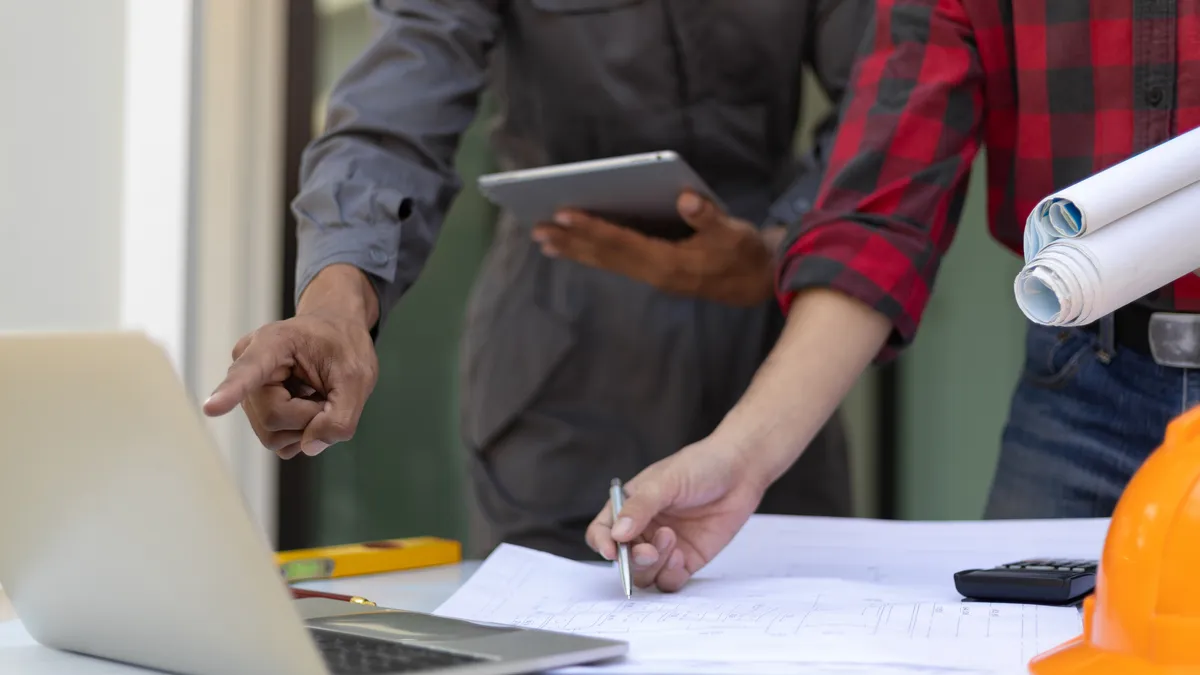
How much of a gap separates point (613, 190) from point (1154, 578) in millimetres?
718

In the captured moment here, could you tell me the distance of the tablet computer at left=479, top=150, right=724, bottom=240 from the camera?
39.3 inches

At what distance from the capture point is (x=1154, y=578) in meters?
0.43

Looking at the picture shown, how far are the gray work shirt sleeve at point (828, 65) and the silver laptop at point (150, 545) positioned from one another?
0.74 metres

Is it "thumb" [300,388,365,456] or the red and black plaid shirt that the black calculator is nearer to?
the red and black plaid shirt

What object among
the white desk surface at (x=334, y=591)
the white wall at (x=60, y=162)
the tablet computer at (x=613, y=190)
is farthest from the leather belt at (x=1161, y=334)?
the white wall at (x=60, y=162)

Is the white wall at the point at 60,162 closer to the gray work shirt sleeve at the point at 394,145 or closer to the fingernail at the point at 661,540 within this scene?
the gray work shirt sleeve at the point at 394,145

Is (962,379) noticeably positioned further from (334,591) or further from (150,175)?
(334,591)

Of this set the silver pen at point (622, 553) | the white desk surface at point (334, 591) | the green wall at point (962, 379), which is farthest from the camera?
the green wall at point (962, 379)

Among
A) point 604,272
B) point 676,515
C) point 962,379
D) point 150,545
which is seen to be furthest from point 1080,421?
point 962,379

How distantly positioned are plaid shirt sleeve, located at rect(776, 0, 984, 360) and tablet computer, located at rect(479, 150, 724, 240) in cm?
16

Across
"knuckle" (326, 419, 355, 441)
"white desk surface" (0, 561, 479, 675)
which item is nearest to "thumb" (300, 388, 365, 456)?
"knuckle" (326, 419, 355, 441)

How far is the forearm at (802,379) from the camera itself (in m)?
0.79

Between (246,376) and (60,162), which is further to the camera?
(60,162)

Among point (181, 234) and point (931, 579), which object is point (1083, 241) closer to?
point (931, 579)
